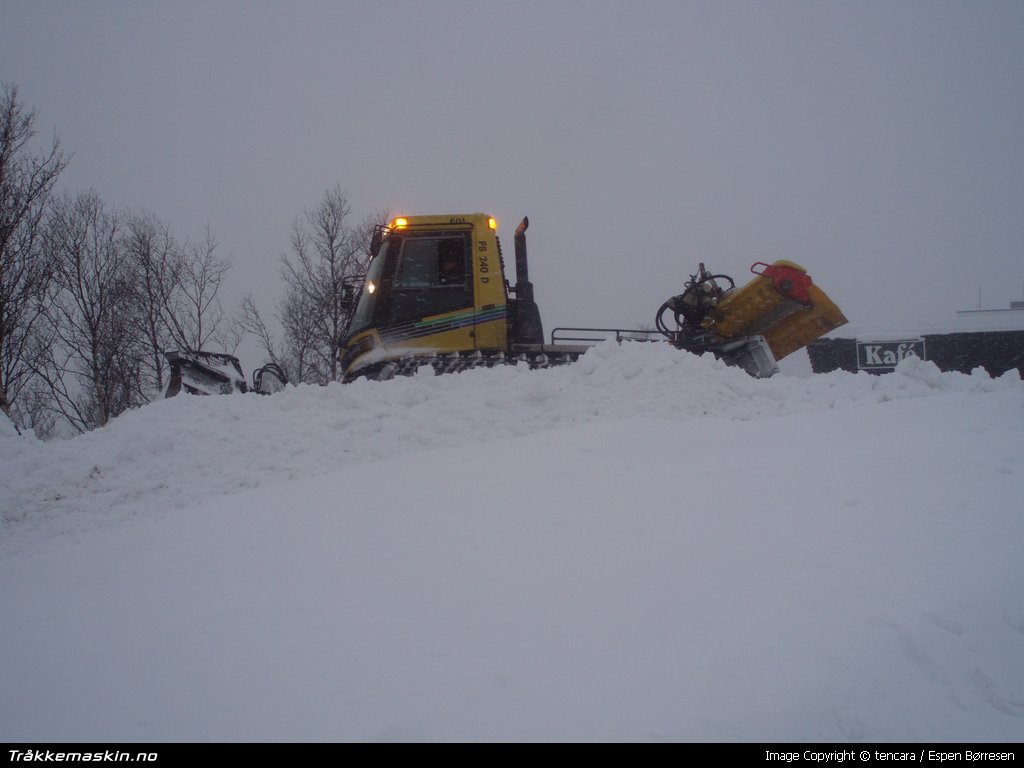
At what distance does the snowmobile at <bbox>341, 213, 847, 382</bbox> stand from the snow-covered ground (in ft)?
6.20

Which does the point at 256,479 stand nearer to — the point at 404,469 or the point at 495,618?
the point at 404,469

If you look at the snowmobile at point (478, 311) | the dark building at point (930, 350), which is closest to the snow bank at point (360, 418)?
the snowmobile at point (478, 311)

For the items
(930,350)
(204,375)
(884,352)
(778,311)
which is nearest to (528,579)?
(778,311)

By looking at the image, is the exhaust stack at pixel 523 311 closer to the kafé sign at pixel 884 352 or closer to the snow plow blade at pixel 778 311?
the snow plow blade at pixel 778 311

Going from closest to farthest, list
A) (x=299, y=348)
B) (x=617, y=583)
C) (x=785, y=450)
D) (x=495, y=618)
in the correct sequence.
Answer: (x=495, y=618), (x=617, y=583), (x=785, y=450), (x=299, y=348)

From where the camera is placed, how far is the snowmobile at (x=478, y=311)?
303 inches

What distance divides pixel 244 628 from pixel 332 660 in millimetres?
616

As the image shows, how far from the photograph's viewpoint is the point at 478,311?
7.80 metres

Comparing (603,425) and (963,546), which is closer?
(963,546)

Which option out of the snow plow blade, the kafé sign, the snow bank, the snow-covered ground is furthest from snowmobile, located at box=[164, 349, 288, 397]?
the kafé sign

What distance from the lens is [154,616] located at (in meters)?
3.06

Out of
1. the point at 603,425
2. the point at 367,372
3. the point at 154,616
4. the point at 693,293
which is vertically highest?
the point at 693,293

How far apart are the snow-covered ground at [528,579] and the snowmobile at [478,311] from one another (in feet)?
6.20

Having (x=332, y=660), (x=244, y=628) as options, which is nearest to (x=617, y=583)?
(x=332, y=660)
